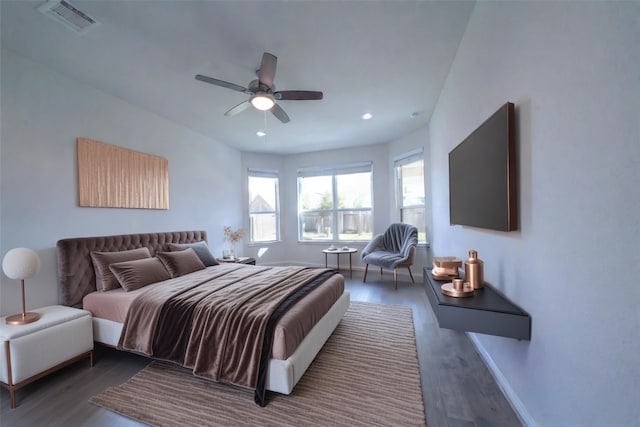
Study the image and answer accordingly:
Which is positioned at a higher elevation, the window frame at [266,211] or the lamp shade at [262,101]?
the lamp shade at [262,101]

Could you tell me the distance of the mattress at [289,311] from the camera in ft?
5.30

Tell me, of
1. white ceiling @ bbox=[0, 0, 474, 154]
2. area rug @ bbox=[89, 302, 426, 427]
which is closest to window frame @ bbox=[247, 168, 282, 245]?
white ceiling @ bbox=[0, 0, 474, 154]

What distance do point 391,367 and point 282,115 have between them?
2.71 metres

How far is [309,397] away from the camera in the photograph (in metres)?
1.66

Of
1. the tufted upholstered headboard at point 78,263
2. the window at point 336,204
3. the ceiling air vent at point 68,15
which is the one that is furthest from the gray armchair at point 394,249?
Answer: the ceiling air vent at point 68,15

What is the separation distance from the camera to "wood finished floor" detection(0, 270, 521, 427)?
1.48 meters

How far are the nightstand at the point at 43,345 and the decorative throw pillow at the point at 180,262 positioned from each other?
813 millimetres

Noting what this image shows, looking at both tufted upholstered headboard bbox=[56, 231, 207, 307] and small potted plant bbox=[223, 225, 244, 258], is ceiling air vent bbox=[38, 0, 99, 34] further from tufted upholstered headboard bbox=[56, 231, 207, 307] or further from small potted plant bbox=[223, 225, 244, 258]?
small potted plant bbox=[223, 225, 244, 258]

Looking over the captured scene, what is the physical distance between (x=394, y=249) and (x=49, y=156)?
15.7 feet

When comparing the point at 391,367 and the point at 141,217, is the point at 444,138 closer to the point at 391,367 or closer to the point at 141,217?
the point at 391,367

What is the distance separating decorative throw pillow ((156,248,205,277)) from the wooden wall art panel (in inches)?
33.1

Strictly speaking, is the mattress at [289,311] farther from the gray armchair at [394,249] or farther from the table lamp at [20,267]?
the gray armchair at [394,249]

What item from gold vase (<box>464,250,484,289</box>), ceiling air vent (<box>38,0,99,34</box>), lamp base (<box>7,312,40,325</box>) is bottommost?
lamp base (<box>7,312,40,325</box>)

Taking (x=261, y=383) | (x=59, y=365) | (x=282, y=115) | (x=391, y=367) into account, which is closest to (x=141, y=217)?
(x=59, y=365)
